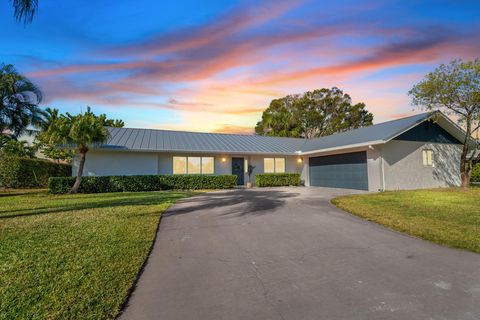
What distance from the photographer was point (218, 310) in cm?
273

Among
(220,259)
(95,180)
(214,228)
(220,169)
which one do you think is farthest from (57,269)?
(220,169)

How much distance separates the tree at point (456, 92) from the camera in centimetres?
1373

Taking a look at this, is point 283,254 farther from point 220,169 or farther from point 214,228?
point 220,169

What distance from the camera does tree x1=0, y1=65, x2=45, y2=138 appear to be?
15.6 meters

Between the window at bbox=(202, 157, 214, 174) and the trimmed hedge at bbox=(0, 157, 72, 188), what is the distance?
38.2ft

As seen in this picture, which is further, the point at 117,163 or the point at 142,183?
the point at 117,163

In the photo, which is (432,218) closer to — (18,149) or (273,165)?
(273,165)

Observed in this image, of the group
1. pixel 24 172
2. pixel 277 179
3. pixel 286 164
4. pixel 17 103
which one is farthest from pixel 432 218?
pixel 24 172

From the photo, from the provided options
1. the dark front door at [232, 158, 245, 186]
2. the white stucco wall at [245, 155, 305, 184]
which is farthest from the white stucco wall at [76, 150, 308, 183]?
the white stucco wall at [245, 155, 305, 184]

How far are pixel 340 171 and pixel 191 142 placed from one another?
421 inches

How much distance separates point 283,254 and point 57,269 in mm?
3476

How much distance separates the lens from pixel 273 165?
20844 millimetres

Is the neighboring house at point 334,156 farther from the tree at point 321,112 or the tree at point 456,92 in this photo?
the tree at point 321,112

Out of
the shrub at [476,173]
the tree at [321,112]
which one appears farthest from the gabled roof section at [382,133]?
the tree at [321,112]
